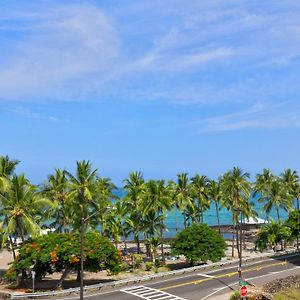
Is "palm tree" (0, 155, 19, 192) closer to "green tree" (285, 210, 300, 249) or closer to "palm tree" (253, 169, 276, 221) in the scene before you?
"green tree" (285, 210, 300, 249)

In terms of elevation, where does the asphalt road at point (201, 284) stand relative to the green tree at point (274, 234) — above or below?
below

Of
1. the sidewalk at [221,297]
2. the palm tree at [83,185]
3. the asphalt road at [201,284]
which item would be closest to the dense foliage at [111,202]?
the palm tree at [83,185]

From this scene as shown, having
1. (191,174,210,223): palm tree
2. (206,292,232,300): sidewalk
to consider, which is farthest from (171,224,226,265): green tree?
(191,174,210,223): palm tree

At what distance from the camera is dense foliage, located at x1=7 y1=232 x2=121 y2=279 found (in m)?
43.6

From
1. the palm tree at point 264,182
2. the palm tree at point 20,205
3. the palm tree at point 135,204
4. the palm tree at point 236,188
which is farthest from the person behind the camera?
the palm tree at point 264,182

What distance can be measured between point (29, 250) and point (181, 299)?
1615 centimetres

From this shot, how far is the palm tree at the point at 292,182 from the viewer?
9594 centimetres

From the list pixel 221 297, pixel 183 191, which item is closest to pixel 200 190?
pixel 183 191

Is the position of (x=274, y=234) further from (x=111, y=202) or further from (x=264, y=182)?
(x=111, y=202)

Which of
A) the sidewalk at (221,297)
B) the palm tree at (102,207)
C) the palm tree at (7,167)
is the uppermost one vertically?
the palm tree at (7,167)

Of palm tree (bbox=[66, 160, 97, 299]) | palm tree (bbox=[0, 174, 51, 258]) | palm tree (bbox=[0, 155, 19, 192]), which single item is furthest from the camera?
palm tree (bbox=[66, 160, 97, 299])

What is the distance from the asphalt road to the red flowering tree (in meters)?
3.70

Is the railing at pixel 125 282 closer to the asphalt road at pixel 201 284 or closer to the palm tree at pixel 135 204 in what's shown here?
the asphalt road at pixel 201 284

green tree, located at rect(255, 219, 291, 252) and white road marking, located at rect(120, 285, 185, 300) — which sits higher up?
green tree, located at rect(255, 219, 291, 252)
